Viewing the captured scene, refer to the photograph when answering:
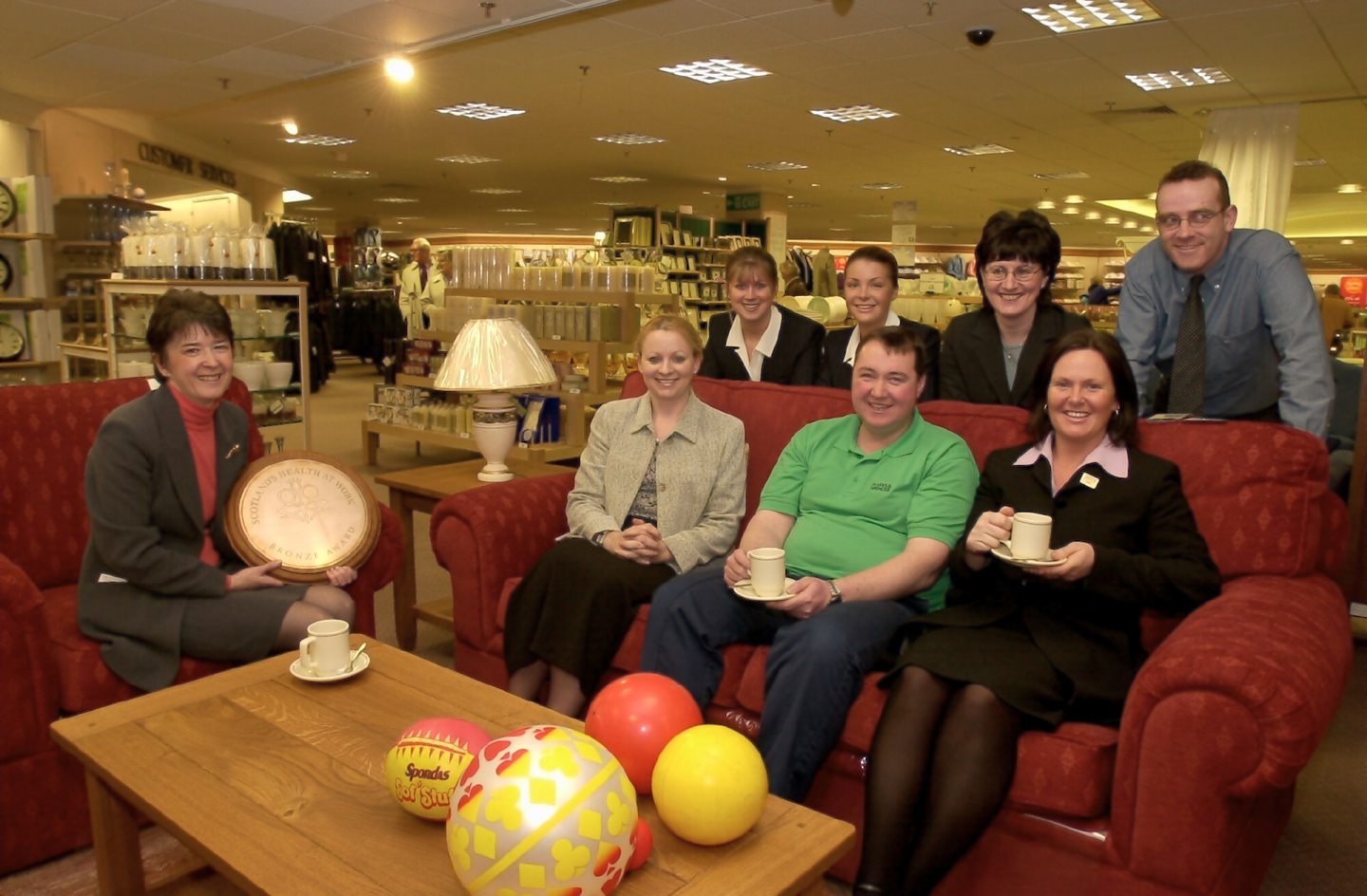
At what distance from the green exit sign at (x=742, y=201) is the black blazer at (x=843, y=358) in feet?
35.8

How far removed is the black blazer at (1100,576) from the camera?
1.96 metres

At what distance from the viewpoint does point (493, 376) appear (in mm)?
3342

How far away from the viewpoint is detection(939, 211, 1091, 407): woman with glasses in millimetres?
2566

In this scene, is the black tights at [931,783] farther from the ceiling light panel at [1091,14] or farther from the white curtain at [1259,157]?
the white curtain at [1259,157]

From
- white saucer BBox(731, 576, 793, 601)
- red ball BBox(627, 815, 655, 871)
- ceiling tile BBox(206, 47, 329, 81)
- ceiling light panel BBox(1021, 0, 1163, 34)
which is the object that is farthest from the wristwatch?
ceiling tile BBox(206, 47, 329, 81)

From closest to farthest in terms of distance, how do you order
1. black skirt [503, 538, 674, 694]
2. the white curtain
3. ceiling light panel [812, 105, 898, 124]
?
1. black skirt [503, 538, 674, 694]
2. the white curtain
3. ceiling light panel [812, 105, 898, 124]

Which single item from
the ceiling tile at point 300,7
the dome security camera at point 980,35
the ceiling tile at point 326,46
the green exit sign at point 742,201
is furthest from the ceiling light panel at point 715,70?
the green exit sign at point 742,201

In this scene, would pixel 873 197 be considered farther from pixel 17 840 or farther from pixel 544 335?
pixel 17 840

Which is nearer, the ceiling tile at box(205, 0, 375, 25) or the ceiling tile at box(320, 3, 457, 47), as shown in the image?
the ceiling tile at box(205, 0, 375, 25)

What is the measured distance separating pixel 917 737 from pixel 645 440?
1179mm

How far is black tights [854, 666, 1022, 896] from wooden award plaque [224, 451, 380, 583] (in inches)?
58.8

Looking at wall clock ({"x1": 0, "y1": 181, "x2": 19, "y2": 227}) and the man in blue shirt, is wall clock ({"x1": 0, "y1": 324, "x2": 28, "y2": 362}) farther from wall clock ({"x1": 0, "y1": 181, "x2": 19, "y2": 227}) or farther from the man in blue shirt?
the man in blue shirt

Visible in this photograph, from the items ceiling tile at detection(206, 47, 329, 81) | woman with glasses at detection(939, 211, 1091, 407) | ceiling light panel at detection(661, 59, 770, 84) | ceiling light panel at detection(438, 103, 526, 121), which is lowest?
woman with glasses at detection(939, 211, 1091, 407)

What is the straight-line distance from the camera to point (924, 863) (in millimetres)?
1759
